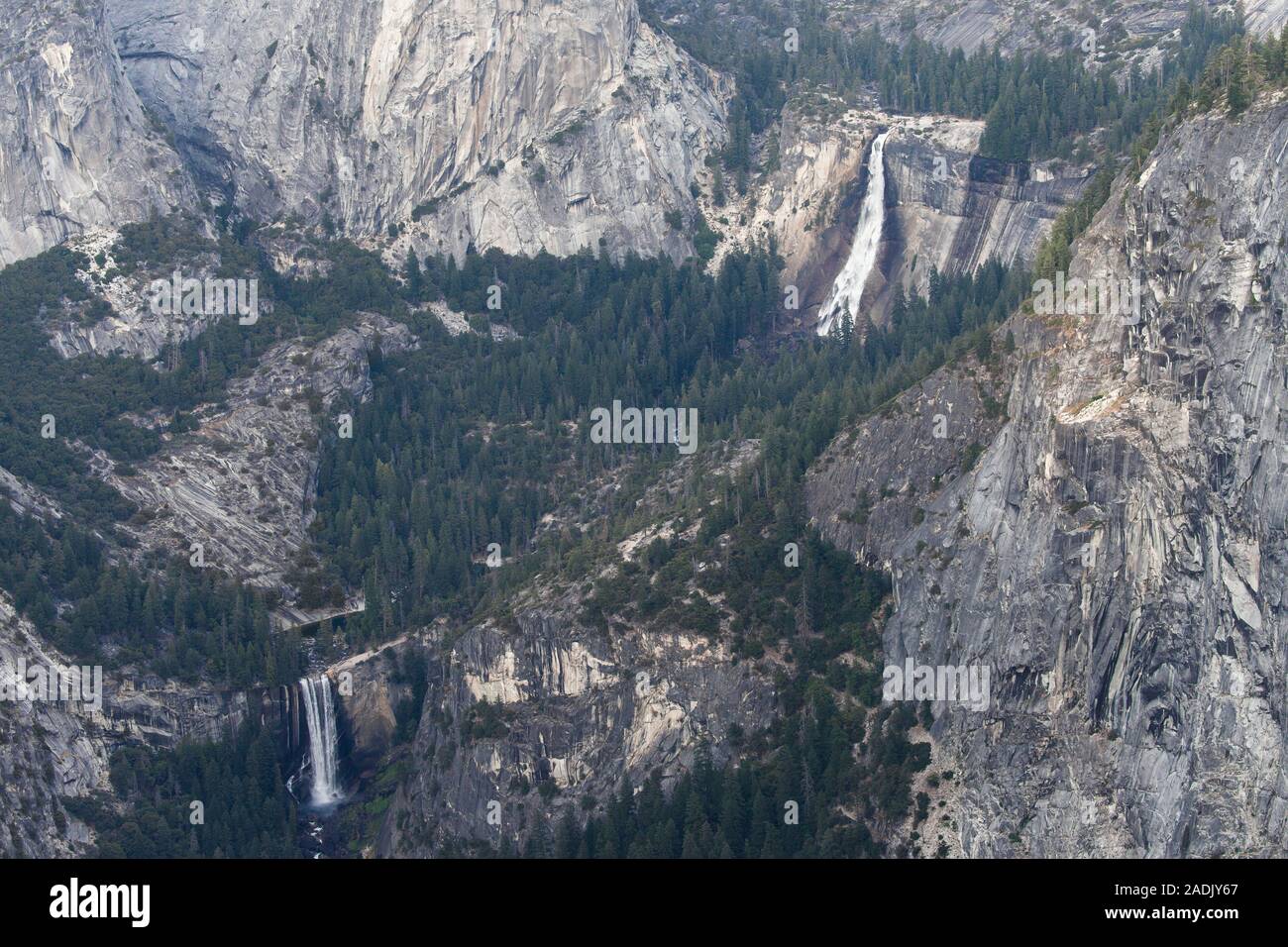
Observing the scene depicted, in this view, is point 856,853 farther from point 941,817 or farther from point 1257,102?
point 1257,102

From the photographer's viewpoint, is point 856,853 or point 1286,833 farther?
point 856,853

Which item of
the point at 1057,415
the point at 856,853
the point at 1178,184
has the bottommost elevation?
the point at 856,853

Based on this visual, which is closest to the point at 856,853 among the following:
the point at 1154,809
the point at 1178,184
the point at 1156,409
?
the point at 1154,809

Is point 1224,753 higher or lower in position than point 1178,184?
lower
